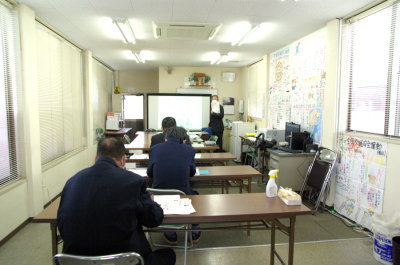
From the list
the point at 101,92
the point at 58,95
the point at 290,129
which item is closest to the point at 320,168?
the point at 290,129

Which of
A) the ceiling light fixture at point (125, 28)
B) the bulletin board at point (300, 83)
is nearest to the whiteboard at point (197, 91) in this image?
the bulletin board at point (300, 83)

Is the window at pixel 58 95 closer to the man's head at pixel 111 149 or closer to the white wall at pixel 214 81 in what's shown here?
the white wall at pixel 214 81

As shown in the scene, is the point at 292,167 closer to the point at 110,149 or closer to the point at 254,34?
the point at 254,34

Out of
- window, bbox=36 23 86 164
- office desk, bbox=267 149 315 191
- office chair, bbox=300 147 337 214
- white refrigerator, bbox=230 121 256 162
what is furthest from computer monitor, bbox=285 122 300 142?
window, bbox=36 23 86 164

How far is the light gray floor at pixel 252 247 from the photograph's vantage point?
2635mm

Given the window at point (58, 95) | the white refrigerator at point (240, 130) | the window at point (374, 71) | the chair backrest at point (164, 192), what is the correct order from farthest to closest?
the white refrigerator at point (240, 130), the window at point (58, 95), the window at point (374, 71), the chair backrest at point (164, 192)

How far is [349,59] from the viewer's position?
12.0 ft

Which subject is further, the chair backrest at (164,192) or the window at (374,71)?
the window at (374,71)

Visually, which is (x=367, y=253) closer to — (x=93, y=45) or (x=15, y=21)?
(x=15, y=21)

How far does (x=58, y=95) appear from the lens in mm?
4625

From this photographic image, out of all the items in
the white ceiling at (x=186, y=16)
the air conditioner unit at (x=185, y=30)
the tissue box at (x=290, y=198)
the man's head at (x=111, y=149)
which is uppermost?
the white ceiling at (x=186, y=16)

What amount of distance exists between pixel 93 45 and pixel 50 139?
7.32 ft

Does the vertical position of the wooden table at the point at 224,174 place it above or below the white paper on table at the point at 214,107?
below

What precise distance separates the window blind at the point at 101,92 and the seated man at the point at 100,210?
5770 mm
